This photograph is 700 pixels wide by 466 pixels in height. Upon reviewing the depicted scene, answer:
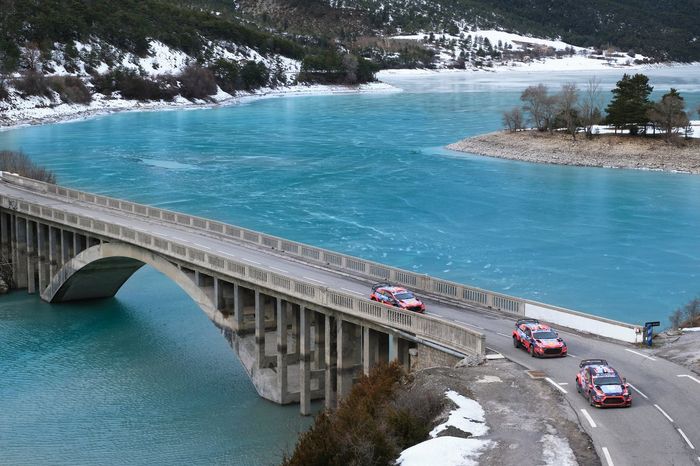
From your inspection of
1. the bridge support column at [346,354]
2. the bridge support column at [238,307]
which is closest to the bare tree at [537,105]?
the bridge support column at [238,307]

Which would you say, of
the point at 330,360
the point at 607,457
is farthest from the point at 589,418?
the point at 330,360

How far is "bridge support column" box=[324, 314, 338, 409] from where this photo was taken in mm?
33312

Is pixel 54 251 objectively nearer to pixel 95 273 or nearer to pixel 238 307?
pixel 95 273

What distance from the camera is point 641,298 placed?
5247 centimetres

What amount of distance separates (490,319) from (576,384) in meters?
7.15

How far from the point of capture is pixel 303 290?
111 ft

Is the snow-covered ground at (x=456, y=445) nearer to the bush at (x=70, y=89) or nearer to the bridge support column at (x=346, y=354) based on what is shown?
the bridge support column at (x=346, y=354)

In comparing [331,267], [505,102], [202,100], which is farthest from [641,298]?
[202,100]

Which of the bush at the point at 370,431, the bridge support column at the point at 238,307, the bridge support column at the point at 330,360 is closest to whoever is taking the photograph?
the bush at the point at 370,431

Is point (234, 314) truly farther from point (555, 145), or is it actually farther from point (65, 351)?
point (555, 145)

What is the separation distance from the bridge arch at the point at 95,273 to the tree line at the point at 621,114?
71.7 metres

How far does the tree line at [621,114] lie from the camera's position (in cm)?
10531

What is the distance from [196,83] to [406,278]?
159m

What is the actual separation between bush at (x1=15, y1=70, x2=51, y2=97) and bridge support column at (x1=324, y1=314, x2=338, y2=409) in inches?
5127
